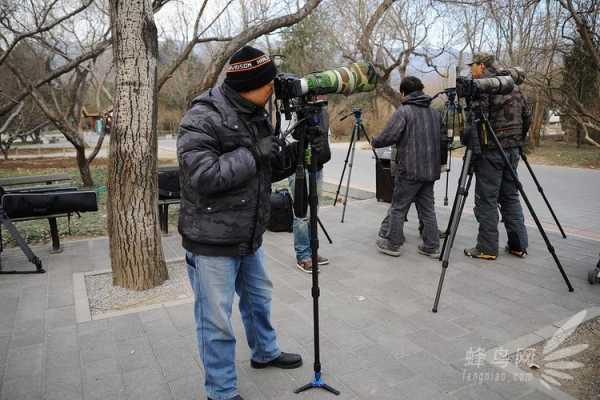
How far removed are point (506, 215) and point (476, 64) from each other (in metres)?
1.59

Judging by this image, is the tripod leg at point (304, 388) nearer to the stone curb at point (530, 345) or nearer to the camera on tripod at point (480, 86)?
the stone curb at point (530, 345)

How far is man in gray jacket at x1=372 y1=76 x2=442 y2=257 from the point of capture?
15.4 feet

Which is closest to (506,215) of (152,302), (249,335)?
(249,335)

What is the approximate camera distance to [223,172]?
6.88 feet

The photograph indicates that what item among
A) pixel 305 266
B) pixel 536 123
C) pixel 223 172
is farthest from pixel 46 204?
pixel 536 123

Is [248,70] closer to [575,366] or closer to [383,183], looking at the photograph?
[575,366]

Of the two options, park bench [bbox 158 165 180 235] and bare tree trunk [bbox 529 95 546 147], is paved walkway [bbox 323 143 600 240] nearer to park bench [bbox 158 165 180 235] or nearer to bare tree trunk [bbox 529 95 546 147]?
park bench [bbox 158 165 180 235]

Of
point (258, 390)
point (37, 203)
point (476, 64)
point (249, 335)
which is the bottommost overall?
point (258, 390)

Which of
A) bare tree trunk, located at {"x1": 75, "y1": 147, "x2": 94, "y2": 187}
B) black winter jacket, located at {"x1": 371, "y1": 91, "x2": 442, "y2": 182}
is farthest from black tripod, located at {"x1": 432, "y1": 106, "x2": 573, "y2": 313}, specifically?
bare tree trunk, located at {"x1": 75, "y1": 147, "x2": 94, "y2": 187}

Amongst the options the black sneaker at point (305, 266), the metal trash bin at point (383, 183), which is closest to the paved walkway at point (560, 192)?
the metal trash bin at point (383, 183)

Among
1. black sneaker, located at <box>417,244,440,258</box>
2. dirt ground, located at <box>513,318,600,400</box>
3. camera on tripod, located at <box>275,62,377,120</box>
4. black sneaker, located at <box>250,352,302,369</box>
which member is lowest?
dirt ground, located at <box>513,318,600,400</box>

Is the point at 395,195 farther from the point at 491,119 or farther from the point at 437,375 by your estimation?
the point at 437,375

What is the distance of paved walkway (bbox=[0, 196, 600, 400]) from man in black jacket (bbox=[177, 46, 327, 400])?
0.50m

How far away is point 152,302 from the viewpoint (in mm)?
3834
